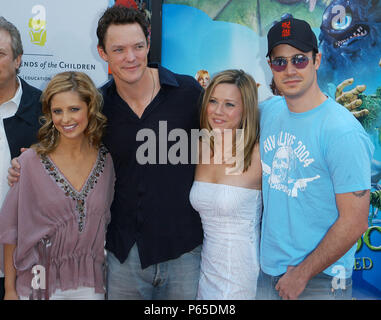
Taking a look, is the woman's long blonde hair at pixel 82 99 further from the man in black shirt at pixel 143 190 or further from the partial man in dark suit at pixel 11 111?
the partial man in dark suit at pixel 11 111

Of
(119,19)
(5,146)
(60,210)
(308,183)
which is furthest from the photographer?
(5,146)

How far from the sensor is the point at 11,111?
2.22m

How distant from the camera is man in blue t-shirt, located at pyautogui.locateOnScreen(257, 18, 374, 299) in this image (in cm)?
156

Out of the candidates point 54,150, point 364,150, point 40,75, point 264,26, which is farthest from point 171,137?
point 264,26

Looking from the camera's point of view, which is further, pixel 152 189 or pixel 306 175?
pixel 152 189

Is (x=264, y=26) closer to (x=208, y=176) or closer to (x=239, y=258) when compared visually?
(x=208, y=176)

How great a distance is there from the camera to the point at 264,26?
2992mm

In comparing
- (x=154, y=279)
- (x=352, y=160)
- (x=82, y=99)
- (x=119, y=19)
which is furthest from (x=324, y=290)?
(x=119, y=19)

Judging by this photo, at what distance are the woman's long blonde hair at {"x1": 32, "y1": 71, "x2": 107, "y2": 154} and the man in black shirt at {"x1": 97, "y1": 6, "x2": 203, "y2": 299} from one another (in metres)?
0.08

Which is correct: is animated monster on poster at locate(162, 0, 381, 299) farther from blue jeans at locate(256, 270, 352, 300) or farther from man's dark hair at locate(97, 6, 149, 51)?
blue jeans at locate(256, 270, 352, 300)

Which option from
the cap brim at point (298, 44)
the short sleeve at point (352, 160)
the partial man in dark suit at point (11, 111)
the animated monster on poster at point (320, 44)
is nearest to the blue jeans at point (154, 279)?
the partial man in dark suit at point (11, 111)

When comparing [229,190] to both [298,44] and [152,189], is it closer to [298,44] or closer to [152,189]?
[152,189]

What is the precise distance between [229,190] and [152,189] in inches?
15.9

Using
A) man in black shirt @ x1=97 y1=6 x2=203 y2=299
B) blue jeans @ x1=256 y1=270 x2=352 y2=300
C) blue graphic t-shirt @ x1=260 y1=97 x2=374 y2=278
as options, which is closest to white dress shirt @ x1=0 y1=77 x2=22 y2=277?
man in black shirt @ x1=97 y1=6 x2=203 y2=299
